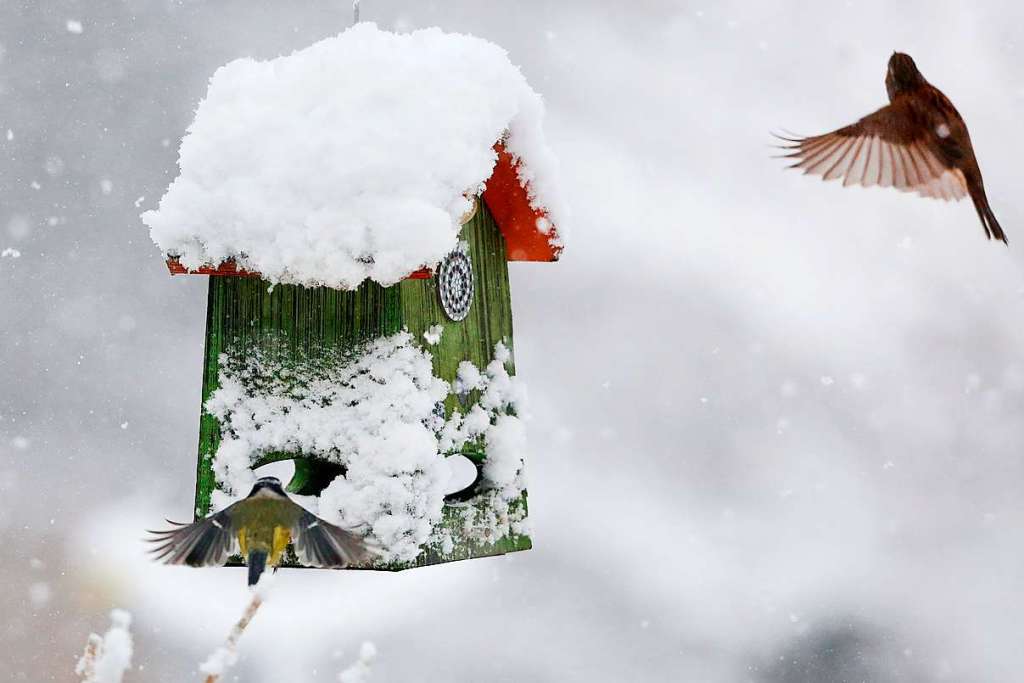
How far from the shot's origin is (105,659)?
202 cm

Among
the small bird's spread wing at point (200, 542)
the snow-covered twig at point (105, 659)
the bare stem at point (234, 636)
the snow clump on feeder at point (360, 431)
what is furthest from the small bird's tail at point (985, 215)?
the snow-covered twig at point (105, 659)

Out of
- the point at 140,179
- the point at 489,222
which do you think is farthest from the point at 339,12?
the point at 489,222

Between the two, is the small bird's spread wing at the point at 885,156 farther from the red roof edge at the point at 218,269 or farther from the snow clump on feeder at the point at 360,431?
the snow clump on feeder at the point at 360,431

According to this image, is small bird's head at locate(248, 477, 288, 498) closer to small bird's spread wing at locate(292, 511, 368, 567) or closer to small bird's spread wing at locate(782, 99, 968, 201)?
small bird's spread wing at locate(292, 511, 368, 567)

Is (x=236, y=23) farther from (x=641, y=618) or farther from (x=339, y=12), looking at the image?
(x=641, y=618)

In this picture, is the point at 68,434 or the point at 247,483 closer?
the point at 247,483

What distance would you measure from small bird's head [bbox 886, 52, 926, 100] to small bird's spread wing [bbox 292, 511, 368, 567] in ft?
4.16

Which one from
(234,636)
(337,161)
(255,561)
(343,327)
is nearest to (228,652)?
(234,636)

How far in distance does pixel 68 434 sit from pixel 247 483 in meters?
2.91

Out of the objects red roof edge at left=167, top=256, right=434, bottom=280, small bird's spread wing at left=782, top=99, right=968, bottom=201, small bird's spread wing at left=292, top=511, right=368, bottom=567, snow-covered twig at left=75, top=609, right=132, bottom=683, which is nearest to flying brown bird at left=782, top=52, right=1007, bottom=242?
small bird's spread wing at left=782, top=99, right=968, bottom=201

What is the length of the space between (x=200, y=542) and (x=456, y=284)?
919 mm

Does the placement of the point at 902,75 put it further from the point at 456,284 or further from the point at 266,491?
the point at 266,491

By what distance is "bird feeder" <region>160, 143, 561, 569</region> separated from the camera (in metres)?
2.36

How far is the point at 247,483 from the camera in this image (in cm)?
238
